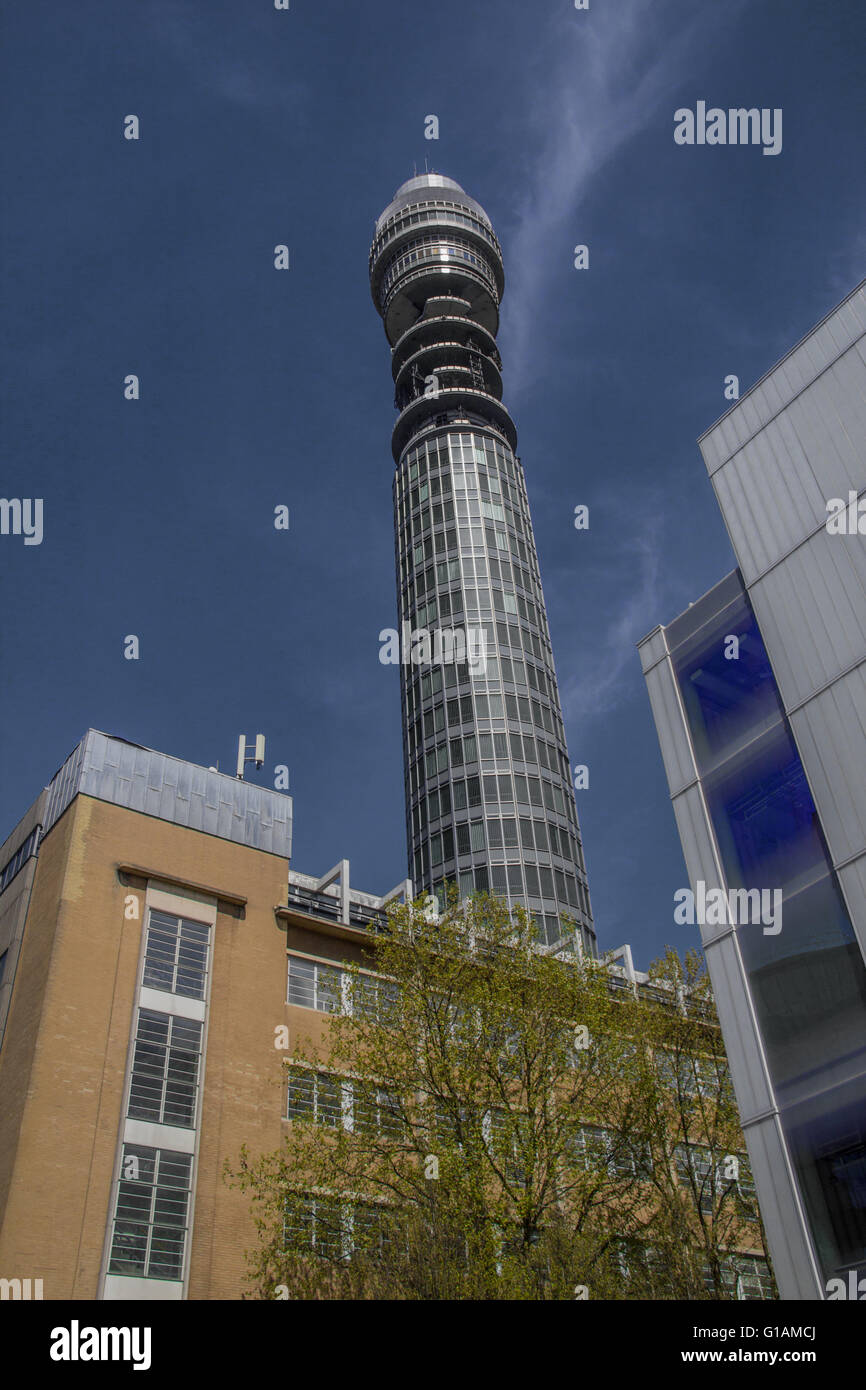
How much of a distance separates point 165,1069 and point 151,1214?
4028 millimetres

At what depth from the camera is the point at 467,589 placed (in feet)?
305

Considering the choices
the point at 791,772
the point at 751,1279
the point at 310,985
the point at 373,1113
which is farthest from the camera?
the point at 310,985

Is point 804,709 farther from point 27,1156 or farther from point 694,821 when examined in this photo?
point 27,1156

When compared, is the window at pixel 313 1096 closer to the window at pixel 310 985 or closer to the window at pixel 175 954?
the window at pixel 310 985

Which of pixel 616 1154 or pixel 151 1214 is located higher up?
pixel 616 1154

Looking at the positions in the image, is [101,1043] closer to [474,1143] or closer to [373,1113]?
[373,1113]

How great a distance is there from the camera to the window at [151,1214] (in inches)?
1155

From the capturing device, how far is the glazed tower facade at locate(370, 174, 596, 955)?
8025cm

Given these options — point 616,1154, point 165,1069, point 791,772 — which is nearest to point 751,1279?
point 616,1154

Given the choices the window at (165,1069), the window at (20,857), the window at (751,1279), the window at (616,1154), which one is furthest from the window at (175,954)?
the window at (751,1279)

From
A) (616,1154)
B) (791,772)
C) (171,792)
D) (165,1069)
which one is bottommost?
(616,1154)

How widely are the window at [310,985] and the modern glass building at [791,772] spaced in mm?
18760
